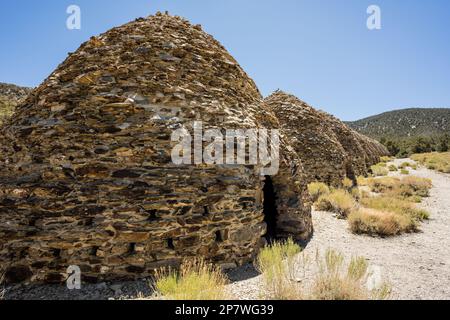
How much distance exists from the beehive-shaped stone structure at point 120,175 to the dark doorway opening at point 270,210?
1.41 m

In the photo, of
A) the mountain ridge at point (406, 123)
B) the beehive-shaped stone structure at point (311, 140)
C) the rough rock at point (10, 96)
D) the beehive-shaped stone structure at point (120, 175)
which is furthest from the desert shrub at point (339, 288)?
the mountain ridge at point (406, 123)

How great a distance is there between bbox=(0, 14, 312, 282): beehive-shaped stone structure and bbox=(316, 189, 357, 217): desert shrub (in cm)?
503

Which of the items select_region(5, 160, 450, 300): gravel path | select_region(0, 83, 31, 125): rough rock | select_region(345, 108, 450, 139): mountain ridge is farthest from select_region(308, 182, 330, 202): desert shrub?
select_region(345, 108, 450, 139): mountain ridge

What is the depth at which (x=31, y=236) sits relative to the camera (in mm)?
4141

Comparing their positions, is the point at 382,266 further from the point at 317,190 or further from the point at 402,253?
the point at 317,190

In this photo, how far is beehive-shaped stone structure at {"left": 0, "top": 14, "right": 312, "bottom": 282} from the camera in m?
4.16

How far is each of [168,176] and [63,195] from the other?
5.57 feet

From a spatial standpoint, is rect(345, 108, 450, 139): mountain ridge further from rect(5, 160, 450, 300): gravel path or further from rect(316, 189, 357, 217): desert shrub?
rect(5, 160, 450, 300): gravel path

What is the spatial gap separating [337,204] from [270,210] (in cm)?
365

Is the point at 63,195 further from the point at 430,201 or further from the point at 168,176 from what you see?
the point at 430,201

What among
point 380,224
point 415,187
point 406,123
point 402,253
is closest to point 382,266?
point 402,253

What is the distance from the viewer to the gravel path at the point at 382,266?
390 cm

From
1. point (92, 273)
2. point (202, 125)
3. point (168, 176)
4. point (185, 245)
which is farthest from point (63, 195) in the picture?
point (202, 125)

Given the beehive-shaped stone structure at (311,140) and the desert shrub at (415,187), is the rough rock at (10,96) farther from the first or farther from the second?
the desert shrub at (415,187)
